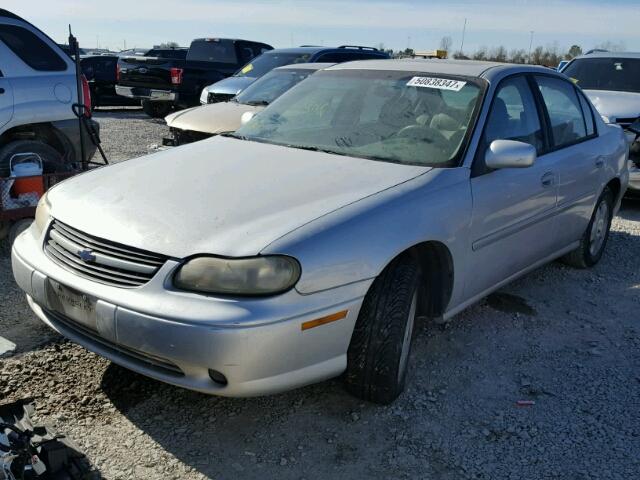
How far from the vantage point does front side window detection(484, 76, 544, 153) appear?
12.5 feet

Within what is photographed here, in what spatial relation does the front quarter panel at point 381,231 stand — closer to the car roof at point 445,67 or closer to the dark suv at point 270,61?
the car roof at point 445,67

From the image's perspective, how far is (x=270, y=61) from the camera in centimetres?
1045

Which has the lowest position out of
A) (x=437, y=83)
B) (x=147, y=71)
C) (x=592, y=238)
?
(x=592, y=238)

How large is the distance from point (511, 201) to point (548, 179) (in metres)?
0.56

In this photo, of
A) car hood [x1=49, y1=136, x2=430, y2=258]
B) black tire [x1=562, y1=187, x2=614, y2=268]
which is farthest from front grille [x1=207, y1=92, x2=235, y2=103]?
car hood [x1=49, y1=136, x2=430, y2=258]

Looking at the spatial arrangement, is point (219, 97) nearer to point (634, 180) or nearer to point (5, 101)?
point (5, 101)

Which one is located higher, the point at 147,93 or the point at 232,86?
the point at 232,86

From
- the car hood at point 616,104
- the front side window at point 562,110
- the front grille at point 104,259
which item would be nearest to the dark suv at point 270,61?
the car hood at point 616,104

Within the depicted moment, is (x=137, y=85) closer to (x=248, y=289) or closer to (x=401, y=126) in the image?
(x=401, y=126)

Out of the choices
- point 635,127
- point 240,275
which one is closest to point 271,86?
point 635,127

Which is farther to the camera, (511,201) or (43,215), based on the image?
(511,201)

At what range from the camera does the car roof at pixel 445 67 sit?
13.1ft

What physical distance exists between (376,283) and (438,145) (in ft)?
3.48

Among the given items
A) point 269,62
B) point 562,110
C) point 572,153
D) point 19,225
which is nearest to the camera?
point 572,153
